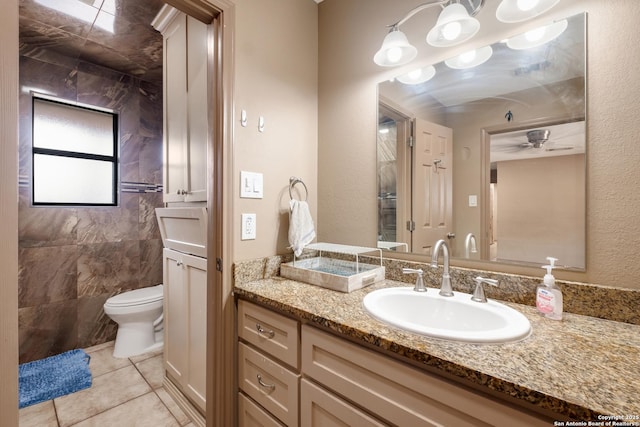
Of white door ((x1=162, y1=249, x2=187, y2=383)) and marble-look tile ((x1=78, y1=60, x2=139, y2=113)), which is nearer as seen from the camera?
white door ((x1=162, y1=249, x2=187, y2=383))

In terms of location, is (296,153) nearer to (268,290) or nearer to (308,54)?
(308,54)

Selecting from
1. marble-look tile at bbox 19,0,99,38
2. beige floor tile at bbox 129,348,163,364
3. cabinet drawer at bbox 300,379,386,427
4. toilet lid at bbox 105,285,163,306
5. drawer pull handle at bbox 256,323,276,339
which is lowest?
beige floor tile at bbox 129,348,163,364

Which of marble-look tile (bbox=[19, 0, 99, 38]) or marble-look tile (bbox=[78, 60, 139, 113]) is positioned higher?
marble-look tile (bbox=[19, 0, 99, 38])

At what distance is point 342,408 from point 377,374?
0.19 m

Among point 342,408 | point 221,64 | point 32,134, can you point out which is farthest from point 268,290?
point 32,134

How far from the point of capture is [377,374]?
2.62 ft

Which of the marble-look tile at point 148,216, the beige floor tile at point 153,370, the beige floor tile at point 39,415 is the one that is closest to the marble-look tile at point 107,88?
the marble-look tile at point 148,216

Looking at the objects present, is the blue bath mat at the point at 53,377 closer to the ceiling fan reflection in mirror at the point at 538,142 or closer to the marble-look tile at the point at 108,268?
the marble-look tile at the point at 108,268

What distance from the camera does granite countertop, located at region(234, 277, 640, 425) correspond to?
1.74ft

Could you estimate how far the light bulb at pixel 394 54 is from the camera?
132cm

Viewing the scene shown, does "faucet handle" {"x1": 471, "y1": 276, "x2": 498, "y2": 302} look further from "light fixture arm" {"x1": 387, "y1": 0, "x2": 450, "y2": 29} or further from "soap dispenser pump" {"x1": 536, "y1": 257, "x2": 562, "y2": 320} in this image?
"light fixture arm" {"x1": 387, "y1": 0, "x2": 450, "y2": 29}

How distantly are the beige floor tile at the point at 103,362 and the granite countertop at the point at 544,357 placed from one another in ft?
6.55

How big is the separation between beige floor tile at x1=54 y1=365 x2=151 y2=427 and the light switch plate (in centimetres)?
162

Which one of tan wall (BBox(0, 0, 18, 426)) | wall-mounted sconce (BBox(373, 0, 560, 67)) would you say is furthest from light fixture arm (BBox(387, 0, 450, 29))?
tan wall (BBox(0, 0, 18, 426))
